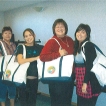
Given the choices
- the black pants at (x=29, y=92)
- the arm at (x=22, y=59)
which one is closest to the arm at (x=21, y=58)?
the arm at (x=22, y=59)

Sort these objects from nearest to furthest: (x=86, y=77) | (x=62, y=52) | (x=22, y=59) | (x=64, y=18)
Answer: (x=86, y=77)
(x=62, y=52)
(x=22, y=59)
(x=64, y=18)

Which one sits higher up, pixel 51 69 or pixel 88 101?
pixel 51 69

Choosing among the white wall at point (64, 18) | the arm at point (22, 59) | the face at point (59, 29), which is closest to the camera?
the face at point (59, 29)

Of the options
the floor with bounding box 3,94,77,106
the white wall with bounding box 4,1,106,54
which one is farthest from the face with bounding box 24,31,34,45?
the floor with bounding box 3,94,77,106

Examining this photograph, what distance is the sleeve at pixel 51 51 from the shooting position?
1.78m

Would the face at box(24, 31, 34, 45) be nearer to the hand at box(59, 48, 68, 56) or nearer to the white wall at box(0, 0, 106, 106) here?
the hand at box(59, 48, 68, 56)

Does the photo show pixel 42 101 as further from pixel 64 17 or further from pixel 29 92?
pixel 64 17

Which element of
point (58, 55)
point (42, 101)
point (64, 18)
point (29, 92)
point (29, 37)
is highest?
point (64, 18)

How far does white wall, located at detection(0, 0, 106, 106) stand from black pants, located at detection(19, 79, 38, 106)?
1190mm

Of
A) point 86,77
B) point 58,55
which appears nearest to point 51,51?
point 58,55

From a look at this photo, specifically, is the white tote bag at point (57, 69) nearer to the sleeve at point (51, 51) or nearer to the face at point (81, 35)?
the sleeve at point (51, 51)

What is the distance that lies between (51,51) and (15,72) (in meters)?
0.54

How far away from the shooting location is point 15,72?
6.80ft

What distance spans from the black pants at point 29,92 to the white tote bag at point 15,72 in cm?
10
